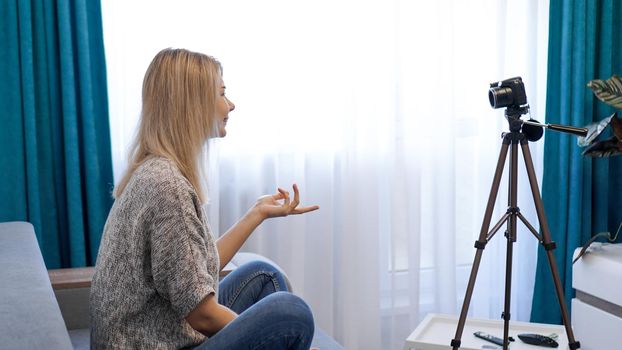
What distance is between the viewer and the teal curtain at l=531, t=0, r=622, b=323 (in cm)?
321

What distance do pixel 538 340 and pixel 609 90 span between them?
3.65ft

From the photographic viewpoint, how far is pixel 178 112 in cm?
161

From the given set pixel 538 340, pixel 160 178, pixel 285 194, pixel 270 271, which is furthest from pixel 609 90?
pixel 160 178

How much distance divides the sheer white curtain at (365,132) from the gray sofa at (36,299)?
1.87 ft

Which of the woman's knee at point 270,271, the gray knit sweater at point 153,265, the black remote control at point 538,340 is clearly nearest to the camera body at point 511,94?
the black remote control at point 538,340

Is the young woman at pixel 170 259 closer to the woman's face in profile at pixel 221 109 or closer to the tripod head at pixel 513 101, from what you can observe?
the woman's face in profile at pixel 221 109

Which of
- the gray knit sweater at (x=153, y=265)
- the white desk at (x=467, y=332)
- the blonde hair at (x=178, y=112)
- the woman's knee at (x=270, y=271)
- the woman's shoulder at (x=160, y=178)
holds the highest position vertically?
the blonde hair at (x=178, y=112)

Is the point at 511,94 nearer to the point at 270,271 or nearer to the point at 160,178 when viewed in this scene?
the point at 270,271

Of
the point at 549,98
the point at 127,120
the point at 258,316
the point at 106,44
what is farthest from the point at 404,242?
the point at 258,316

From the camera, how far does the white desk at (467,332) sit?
2363 millimetres

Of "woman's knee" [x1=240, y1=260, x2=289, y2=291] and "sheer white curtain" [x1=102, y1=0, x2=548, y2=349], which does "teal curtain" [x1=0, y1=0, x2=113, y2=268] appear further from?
"woman's knee" [x1=240, y1=260, x2=289, y2=291]

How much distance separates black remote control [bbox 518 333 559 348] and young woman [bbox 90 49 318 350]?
3.74ft

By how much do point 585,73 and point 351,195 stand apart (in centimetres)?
123

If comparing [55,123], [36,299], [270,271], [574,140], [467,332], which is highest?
[55,123]
